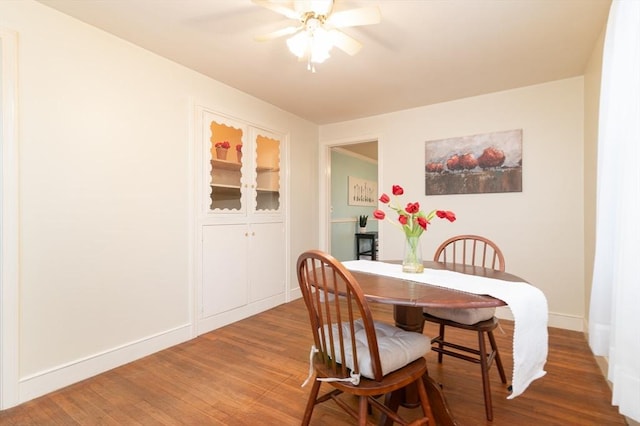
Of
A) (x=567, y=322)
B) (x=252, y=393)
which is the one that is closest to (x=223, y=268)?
(x=252, y=393)

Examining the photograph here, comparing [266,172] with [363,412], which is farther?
[266,172]

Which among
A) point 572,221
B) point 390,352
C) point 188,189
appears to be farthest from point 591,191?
point 188,189

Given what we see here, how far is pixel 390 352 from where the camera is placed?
1.24 meters

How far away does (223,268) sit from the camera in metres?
2.91

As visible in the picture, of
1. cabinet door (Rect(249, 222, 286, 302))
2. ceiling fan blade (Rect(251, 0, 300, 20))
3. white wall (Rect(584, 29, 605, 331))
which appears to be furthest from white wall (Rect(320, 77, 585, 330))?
ceiling fan blade (Rect(251, 0, 300, 20))

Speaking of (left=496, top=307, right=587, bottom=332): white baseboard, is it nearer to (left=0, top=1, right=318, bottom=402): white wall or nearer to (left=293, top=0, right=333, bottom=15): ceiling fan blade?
(left=293, top=0, right=333, bottom=15): ceiling fan blade

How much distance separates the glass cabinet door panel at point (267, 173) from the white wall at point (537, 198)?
1.76 meters

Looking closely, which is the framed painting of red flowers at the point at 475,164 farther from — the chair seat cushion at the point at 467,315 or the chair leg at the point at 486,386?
the chair leg at the point at 486,386

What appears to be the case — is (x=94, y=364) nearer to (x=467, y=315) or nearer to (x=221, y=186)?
(x=221, y=186)

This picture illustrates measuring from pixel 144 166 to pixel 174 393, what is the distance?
1.60 metres

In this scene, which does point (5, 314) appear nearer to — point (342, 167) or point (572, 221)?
point (572, 221)

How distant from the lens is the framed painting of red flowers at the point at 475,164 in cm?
301

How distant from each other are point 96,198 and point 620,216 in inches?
110

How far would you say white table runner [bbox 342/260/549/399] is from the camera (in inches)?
46.3
